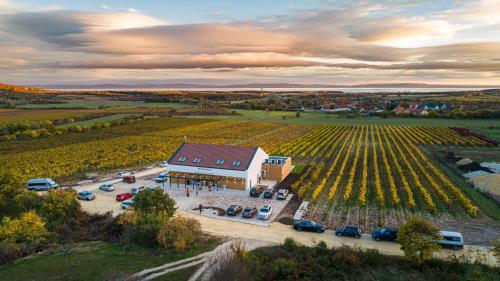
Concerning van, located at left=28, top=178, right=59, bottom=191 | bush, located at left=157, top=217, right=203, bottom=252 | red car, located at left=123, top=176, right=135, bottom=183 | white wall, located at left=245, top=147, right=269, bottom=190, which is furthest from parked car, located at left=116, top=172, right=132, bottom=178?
bush, located at left=157, top=217, right=203, bottom=252

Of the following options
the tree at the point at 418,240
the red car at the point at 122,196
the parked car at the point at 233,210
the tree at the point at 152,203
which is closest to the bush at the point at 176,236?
the tree at the point at 152,203

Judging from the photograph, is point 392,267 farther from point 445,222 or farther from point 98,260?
point 98,260

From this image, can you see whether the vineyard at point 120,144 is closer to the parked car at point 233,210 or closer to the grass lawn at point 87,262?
the grass lawn at point 87,262

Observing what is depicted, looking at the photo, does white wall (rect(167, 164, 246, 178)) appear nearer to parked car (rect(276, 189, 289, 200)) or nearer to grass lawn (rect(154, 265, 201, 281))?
parked car (rect(276, 189, 289, 200))

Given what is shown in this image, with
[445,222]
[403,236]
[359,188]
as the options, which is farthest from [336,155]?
[403,236]

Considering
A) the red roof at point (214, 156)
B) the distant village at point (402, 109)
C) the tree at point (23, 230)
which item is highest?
the distant village at point (402, 109)

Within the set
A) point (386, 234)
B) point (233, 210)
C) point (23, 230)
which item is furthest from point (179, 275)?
point (386, 234)
